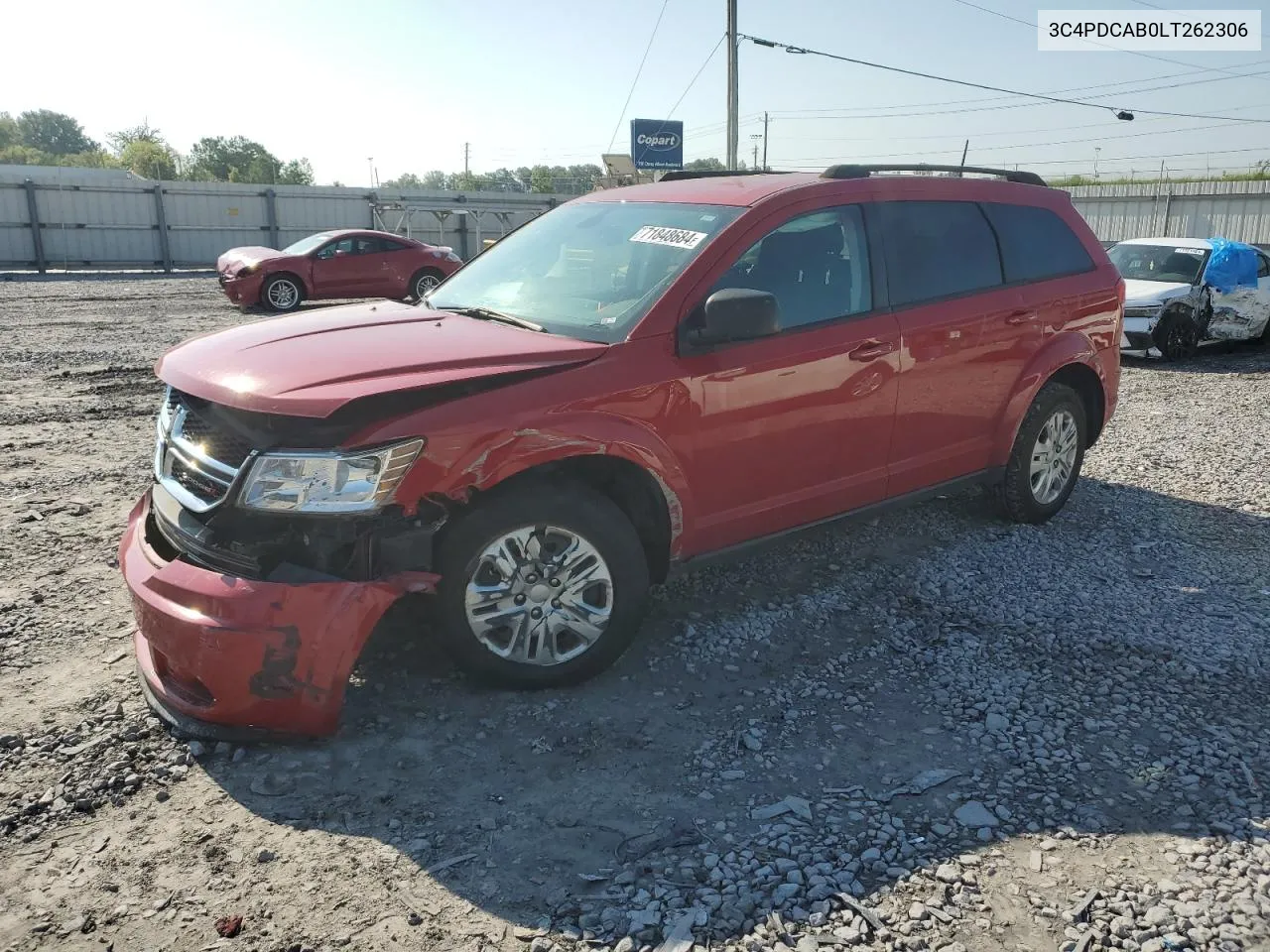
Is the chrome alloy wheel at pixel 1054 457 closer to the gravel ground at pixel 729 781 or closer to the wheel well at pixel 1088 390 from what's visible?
the wheel well at pixel 1088 390

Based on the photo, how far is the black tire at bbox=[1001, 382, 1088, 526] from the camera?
5395mm

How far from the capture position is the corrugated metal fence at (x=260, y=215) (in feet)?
88.0

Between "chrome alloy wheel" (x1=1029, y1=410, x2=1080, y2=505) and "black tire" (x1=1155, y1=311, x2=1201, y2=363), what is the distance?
300 inches

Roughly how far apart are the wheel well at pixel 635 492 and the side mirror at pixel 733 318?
544 mm

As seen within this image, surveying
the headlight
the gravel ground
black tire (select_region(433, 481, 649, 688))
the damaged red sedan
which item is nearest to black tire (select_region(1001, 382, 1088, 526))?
the gravel ground

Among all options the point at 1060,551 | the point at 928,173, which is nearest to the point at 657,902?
the point at 1060,551

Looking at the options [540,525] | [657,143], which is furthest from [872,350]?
[657,143]

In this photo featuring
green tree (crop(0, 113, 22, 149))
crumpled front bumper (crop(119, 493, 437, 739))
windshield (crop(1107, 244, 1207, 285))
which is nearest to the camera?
crumpled front bumper (crop(119, 493, 437, 739))

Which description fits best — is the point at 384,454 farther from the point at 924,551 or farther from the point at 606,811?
the point at 924,551

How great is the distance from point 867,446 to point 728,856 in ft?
7.48

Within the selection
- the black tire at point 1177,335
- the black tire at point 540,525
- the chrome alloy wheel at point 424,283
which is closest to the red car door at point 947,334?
the black tire at point 540,525

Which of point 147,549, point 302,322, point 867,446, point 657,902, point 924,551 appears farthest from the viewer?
point 924,551

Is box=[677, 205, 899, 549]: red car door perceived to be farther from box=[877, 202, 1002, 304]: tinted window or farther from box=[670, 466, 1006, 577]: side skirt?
box=[877, 202, 1002, 304]: tinted window

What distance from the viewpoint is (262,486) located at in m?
3.07
